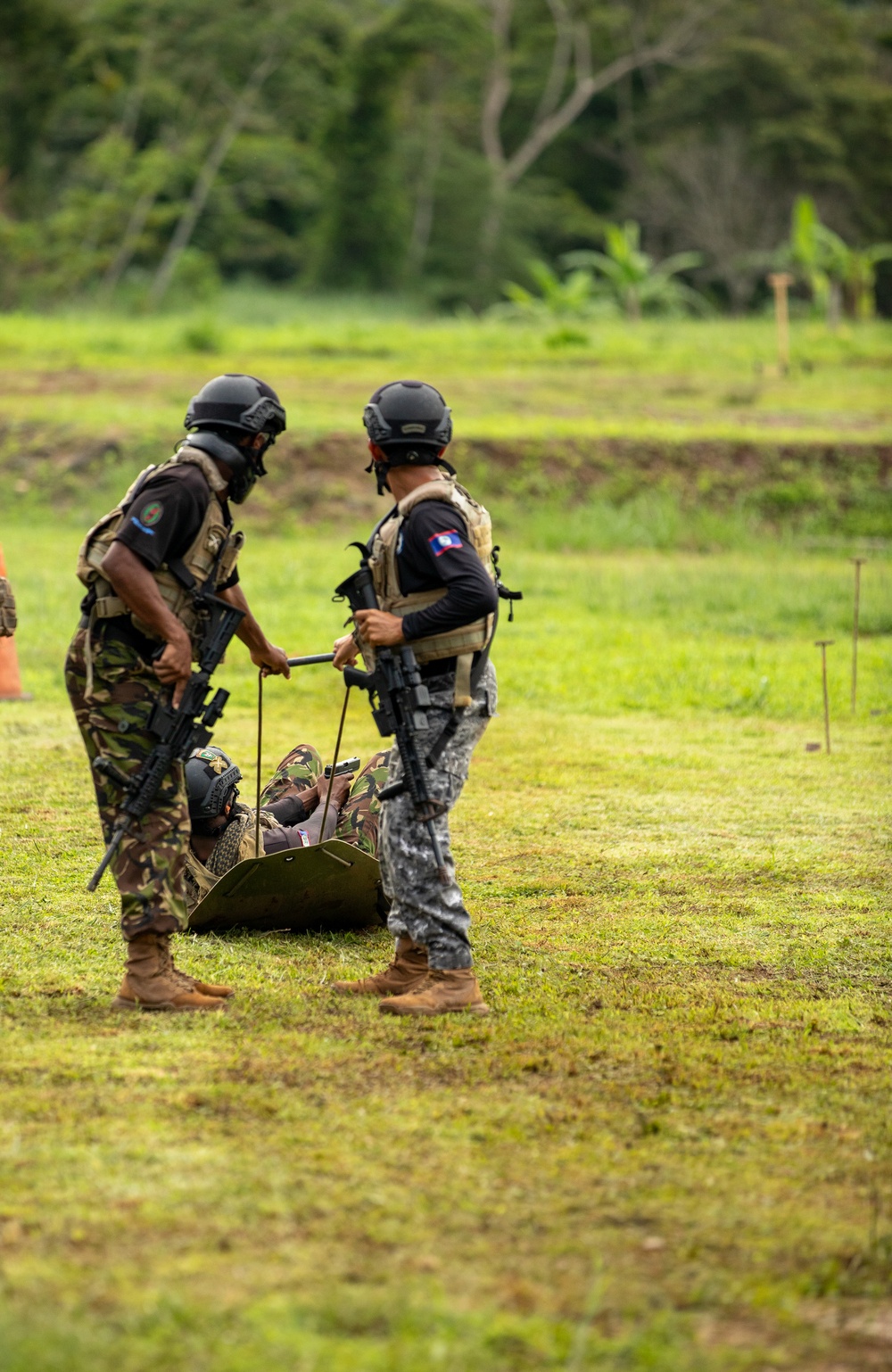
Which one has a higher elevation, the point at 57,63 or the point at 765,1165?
the point at 57,63

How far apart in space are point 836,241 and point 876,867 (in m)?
27.4

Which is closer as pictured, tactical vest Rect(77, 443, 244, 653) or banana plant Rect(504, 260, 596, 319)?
tactical vest Rect(77, 443, 244, 653)

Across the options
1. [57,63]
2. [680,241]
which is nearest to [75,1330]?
[57,63]

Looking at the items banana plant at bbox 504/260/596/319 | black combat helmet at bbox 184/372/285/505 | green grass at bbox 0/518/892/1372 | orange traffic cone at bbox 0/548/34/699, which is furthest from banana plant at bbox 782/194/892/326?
black combat helmet at bbox 184/372/285/505

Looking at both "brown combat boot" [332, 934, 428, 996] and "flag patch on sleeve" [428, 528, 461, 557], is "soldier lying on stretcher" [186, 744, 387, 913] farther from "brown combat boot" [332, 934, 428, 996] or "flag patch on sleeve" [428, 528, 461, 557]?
"flag patch on sleeve" [428, 528, 461, 557]

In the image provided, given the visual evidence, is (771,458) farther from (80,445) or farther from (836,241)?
(836,241)

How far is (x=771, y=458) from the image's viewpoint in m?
19.0

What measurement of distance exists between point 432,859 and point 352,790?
1.54m

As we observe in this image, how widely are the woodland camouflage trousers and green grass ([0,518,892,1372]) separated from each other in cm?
47

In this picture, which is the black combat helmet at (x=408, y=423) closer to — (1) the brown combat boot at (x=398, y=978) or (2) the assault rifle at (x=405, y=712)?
(2) the assault rifle at (x=405, y=712)

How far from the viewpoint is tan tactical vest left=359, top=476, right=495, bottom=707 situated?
511 centimetres

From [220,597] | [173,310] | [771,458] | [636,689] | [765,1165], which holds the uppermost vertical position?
[173,310]

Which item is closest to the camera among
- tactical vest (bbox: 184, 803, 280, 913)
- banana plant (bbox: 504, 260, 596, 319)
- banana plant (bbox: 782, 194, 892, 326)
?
tactical vest (bbox: 184, 803, 280, 913)

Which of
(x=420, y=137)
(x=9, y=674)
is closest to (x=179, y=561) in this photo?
(x=9, y=674)
